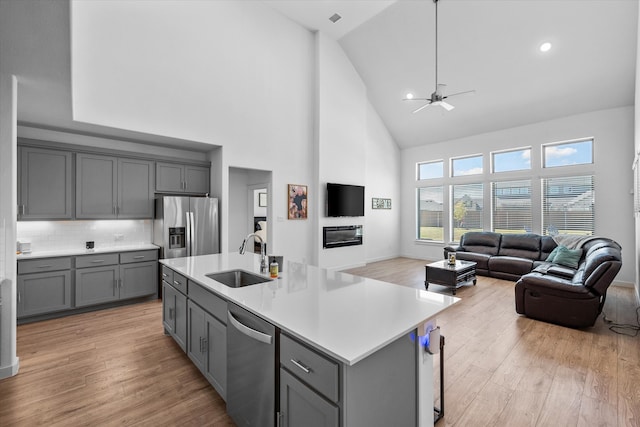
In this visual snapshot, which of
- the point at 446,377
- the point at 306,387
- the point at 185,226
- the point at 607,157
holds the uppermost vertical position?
the point at 607,157

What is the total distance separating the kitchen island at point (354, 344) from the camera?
1.15 meters

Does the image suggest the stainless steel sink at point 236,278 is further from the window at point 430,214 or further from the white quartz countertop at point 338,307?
the window at point 430,214

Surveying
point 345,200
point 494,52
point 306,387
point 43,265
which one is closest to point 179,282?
point 306,387

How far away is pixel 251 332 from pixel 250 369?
0.25 meters

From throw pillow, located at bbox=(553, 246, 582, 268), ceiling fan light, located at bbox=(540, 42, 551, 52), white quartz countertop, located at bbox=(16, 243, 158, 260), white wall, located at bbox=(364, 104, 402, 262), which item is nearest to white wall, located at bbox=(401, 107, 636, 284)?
throw pillow, located at bbox=(553, 246, 582, 268)

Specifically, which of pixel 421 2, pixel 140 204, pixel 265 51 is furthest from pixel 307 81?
pixel 140 204

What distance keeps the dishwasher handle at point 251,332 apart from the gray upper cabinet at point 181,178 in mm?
3740

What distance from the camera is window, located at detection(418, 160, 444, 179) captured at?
8093 millimetres

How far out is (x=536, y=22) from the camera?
4.76 m

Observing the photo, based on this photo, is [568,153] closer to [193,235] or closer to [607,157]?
[607,157]

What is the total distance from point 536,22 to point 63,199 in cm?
763

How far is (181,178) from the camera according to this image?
494cm

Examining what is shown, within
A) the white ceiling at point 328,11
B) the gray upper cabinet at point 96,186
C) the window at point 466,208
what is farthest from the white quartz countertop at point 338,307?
the window at point 466,208

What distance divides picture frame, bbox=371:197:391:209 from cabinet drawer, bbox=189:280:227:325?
20.1 feet
